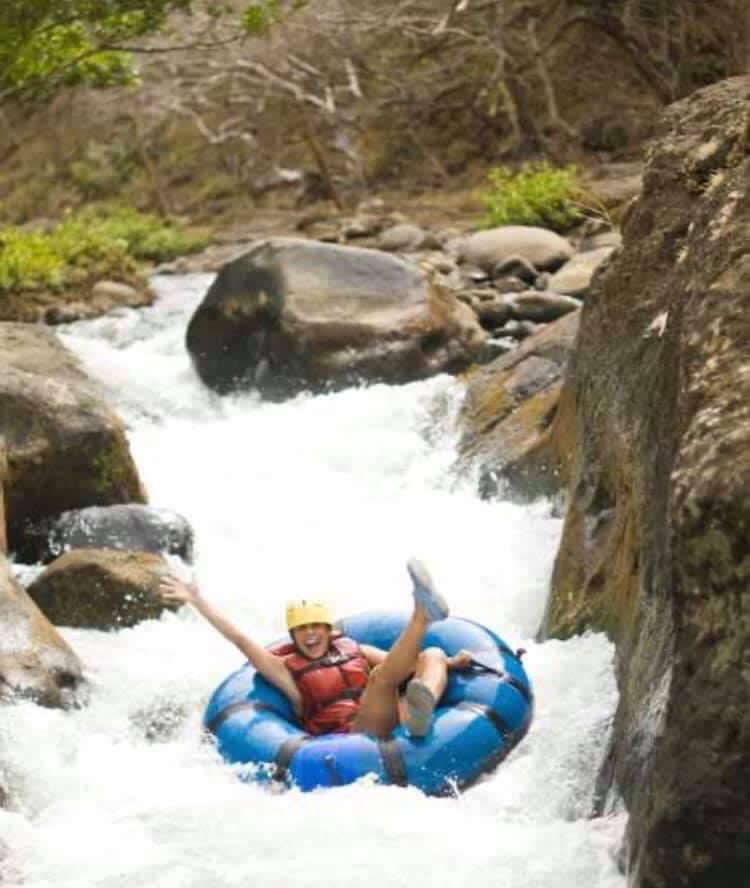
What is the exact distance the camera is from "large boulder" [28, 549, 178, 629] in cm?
804

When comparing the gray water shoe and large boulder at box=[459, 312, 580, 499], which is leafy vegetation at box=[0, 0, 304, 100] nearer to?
large boulder at box=[459, 312, 580, 499]

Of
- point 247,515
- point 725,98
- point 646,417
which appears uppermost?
point 725,98

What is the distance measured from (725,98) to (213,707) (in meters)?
3.48

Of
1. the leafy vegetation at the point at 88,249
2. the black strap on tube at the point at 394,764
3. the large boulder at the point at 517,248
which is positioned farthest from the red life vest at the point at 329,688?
the leafy vegetation at the point at 88,249

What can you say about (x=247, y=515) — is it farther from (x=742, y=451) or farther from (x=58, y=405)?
(x=742, y=451)

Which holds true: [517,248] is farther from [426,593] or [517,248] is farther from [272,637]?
[426,593]

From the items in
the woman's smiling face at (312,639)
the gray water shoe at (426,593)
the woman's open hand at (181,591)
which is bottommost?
the woman's smiling face at (312,639)

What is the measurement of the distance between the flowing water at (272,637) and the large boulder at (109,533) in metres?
0.25

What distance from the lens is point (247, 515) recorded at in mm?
10125

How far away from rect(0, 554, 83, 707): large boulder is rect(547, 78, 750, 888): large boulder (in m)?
2.16

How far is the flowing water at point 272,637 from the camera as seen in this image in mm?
5137

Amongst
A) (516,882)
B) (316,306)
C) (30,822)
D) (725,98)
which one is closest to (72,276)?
(316,306)

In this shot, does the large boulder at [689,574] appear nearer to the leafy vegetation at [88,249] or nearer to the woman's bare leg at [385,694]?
the woman's bare leg at [385,694]

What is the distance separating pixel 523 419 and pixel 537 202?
658 cm
